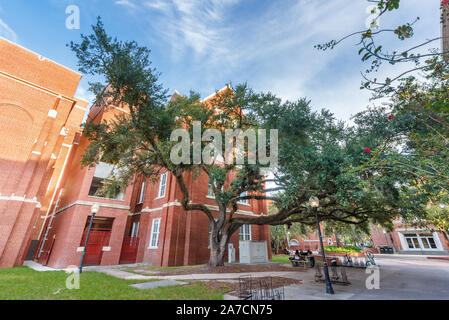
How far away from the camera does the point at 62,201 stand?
766 inches

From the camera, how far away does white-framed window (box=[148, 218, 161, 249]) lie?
17344 millimetres

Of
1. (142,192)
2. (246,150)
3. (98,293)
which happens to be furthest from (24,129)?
(246,150)

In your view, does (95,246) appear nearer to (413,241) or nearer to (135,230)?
(135,230)

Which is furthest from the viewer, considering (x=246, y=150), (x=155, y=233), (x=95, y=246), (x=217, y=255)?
(x=155, y=233)

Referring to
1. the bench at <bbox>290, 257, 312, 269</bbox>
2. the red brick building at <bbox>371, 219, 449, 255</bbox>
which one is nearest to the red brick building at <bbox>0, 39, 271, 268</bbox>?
the bench at <bbox>290, 257, 312, 269</bbox>

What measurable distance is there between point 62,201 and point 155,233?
395 inches

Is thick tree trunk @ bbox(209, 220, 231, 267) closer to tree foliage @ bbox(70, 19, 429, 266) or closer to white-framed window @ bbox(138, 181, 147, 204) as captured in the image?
tree foliage @ bbox(70, 19, 429, 266)

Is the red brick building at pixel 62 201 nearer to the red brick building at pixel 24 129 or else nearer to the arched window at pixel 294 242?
the red brick building at pixel 24 129

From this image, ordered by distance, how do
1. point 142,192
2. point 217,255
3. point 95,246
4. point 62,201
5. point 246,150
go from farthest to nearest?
1. point 142,192
2. point 62,201
3. point 95,246
4. point 217,255
5. point 246,150

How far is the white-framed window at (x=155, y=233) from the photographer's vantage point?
17344 mm

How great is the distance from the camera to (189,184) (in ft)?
61.1

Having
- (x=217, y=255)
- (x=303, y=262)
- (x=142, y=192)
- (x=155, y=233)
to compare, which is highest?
(x=142, y=192)

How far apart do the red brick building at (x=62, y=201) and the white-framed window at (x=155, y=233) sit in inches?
A: 3.2
